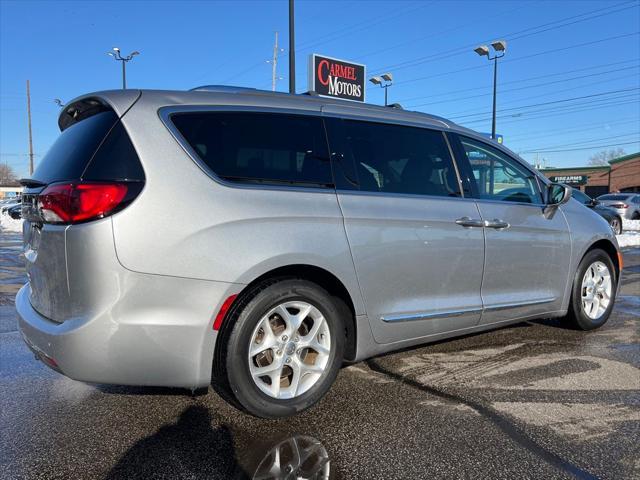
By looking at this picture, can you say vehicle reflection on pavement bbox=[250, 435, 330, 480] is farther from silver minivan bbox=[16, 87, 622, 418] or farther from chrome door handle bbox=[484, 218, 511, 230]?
chrome door handle bbox=[484, 218, 511, 230]

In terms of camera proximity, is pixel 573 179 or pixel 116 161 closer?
pixel 116 161

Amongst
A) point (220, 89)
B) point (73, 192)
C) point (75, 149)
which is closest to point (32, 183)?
point (75, 149)

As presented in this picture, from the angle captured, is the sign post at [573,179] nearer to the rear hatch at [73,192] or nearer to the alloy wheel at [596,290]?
the alloy wheel at [596,290]

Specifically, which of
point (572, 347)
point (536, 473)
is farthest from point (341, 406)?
point (572, 347)

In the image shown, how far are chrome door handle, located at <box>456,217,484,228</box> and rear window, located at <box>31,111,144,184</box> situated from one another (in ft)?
7.24

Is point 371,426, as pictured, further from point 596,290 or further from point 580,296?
point 596,290

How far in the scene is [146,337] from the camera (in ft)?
8.20

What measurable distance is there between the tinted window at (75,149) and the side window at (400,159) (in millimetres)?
1476

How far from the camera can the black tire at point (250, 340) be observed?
106 inches

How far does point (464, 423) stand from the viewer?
2.85m

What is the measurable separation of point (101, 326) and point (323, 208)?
4.47 ft

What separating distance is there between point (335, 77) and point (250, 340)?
13.8 metres

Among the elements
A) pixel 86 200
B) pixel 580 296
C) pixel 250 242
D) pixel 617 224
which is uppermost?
pixel 86 200

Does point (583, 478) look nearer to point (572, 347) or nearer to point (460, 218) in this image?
point (460, 218)
